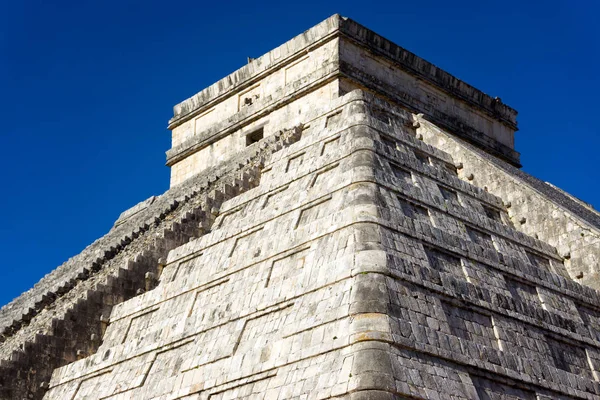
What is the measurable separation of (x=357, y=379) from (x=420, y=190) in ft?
14.5

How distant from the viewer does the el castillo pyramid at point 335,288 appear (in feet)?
34.1

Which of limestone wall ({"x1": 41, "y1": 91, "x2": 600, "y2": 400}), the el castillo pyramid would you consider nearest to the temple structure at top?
the el castillo pyramid

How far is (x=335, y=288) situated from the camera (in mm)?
10758

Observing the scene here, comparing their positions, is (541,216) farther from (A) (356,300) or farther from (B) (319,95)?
(B) (319,95)

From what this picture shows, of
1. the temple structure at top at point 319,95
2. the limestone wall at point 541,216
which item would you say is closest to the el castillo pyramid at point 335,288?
the limestone wall at point 541,216

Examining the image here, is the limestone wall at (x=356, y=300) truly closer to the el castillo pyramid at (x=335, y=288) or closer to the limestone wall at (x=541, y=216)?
the el castillo pyramid at (x=335, y=288)

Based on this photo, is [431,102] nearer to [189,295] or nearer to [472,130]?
[472,130]

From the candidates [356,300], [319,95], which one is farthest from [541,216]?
[319,95]

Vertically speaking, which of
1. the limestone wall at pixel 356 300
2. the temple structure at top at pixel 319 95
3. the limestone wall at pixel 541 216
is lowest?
the limestone wall at pixel 356 300

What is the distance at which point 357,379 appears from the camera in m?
9.45

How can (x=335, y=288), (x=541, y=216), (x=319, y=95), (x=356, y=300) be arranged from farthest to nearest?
(x=319, y=95) < (x=541, y=216) < (x=335, y=288) < (x=356, y=300)

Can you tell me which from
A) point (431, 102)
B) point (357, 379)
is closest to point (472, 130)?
point (431, 102)

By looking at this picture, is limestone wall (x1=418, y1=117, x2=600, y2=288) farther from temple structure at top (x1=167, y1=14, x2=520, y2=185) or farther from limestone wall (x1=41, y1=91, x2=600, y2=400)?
temple structure at top (x1=167, y1=14, x2=520, y2=185)

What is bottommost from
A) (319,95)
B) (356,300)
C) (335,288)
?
(356,300)
